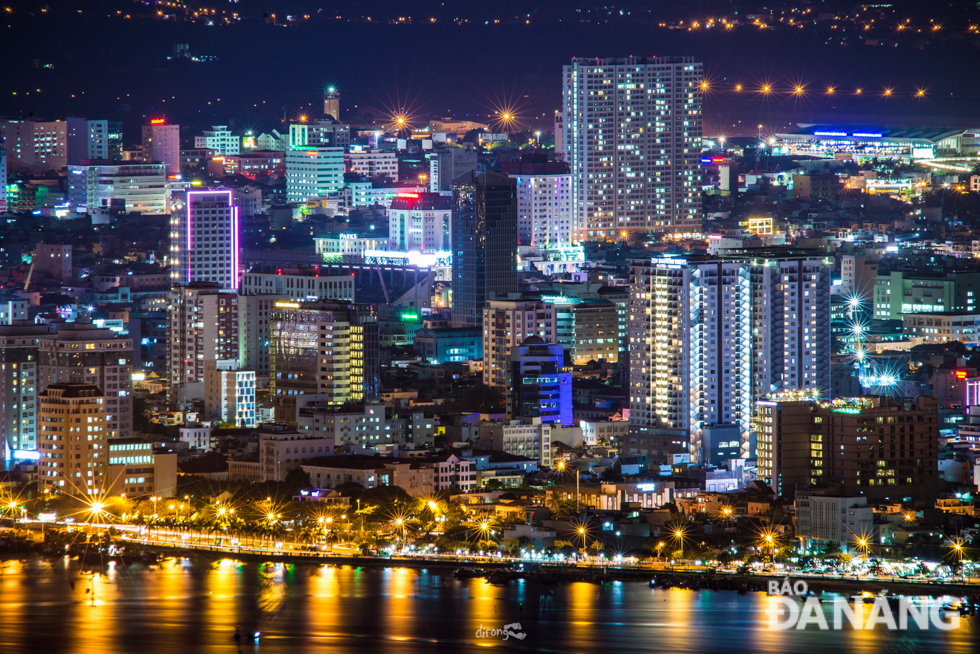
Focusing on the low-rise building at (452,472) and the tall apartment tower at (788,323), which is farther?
the tall apartment tower at (788,323)

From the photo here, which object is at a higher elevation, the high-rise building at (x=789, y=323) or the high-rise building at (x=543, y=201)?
the high-rise building at (x=543, y=201)

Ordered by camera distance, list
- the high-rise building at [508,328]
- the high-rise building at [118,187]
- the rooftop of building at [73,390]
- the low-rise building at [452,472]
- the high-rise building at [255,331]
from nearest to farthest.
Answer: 1. the low-rise building at [452,472]
2. the rooftop of building at [73,390]
3. the high-rise building at [508,328]
4. the high-rise building at [255,331]
5. the high-rise building at [118,187]

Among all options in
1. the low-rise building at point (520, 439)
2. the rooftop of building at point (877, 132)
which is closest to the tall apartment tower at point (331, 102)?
the rooftop of building at point (877, 132)

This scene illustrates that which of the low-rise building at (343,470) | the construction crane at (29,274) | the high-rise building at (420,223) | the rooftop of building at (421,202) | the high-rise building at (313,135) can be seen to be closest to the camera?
the low-rise building at (343,470)

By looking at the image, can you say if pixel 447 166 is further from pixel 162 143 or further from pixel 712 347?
pixel 712 347

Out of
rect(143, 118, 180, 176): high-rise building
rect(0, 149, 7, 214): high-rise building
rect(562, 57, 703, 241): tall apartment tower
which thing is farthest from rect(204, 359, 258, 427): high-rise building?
rect(143, 118, 180, 176): high-rise building

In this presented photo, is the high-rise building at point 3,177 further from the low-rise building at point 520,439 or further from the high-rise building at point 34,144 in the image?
the low-rise building at point 520,439

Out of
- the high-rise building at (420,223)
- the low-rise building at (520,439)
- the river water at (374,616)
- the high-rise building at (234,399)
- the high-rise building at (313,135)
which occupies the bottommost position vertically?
the river water at (374,616)
